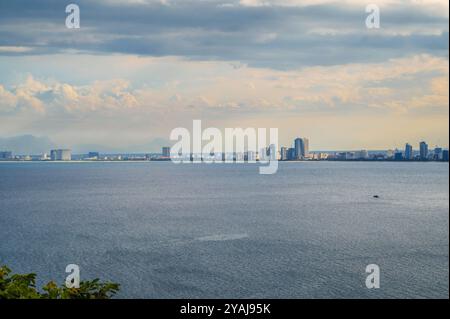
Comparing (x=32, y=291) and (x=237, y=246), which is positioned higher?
(x=32, y=291)

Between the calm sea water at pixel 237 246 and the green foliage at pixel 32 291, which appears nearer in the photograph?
the green foliage at pixel 32 291

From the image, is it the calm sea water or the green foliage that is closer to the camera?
A: the green foliage

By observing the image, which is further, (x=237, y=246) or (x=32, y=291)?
(x=237, y=246)

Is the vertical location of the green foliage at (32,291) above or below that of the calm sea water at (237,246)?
above

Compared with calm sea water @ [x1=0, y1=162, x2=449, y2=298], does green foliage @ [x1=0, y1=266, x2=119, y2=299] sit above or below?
above

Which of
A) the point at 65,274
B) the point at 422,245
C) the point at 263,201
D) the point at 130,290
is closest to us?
the point at 130,290
